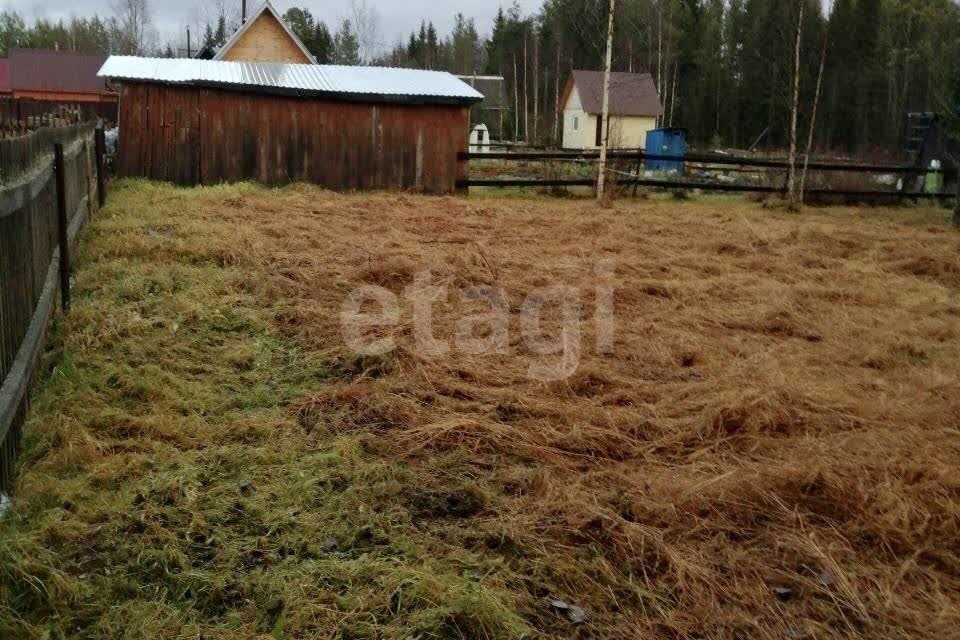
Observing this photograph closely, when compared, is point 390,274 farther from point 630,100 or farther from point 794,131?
point 630,100

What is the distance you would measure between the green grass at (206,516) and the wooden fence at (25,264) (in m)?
0.20

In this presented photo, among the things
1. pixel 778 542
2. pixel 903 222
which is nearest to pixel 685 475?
pixel 778 542

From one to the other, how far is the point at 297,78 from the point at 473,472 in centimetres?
1467

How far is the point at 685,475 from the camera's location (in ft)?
12.3

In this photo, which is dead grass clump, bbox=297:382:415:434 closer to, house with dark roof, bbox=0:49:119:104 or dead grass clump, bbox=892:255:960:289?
dead grass clump, bbox=892:255:960:289

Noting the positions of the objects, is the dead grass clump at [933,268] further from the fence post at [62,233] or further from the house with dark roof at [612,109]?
the house with dark roof at [612,109]

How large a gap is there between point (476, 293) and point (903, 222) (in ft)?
36.8

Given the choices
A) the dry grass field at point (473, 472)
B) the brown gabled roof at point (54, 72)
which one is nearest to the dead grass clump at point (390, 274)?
the dry grass field at point (473, 472)

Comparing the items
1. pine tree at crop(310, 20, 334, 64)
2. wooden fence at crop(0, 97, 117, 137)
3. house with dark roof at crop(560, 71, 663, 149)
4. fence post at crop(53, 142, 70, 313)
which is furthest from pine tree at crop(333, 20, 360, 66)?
fence post at crop(53, 142, 70, 313)

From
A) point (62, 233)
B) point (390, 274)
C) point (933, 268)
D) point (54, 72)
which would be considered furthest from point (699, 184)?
point (54, 72)

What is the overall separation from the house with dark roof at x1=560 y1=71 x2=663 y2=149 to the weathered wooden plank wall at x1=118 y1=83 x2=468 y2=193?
22401mm

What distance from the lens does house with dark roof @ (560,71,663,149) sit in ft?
131

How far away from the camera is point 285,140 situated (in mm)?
15945

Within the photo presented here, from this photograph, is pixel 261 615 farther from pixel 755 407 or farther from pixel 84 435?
pixel 755 407
